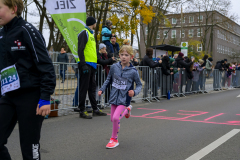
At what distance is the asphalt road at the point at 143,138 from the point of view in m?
4.14

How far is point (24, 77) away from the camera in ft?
8.40

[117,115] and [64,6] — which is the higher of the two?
[64,6]

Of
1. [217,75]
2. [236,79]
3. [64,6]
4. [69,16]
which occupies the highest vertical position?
[64,6]

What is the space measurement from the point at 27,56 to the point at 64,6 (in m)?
5.82

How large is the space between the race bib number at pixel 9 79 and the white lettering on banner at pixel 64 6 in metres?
5.74

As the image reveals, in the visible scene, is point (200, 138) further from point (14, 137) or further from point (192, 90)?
point (192, 90)

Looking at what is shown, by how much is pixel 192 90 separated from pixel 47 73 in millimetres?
13272

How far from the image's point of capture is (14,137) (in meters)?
5.18

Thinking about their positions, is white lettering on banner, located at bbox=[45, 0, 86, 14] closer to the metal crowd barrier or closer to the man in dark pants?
the man in dark pants

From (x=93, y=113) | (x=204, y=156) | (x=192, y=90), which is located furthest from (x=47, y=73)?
(x=192, y=90)

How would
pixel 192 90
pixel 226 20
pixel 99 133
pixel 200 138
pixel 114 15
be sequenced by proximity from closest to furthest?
pixel 200 138
pixel 99 133
pixel 192 90
pixel 114 15
pixel 226 20

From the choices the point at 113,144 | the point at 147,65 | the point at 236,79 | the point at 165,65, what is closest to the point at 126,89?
the point at 113,144

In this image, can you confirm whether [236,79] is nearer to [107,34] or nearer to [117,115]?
[107,34]

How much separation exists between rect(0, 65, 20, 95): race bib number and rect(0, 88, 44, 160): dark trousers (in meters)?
0.06
